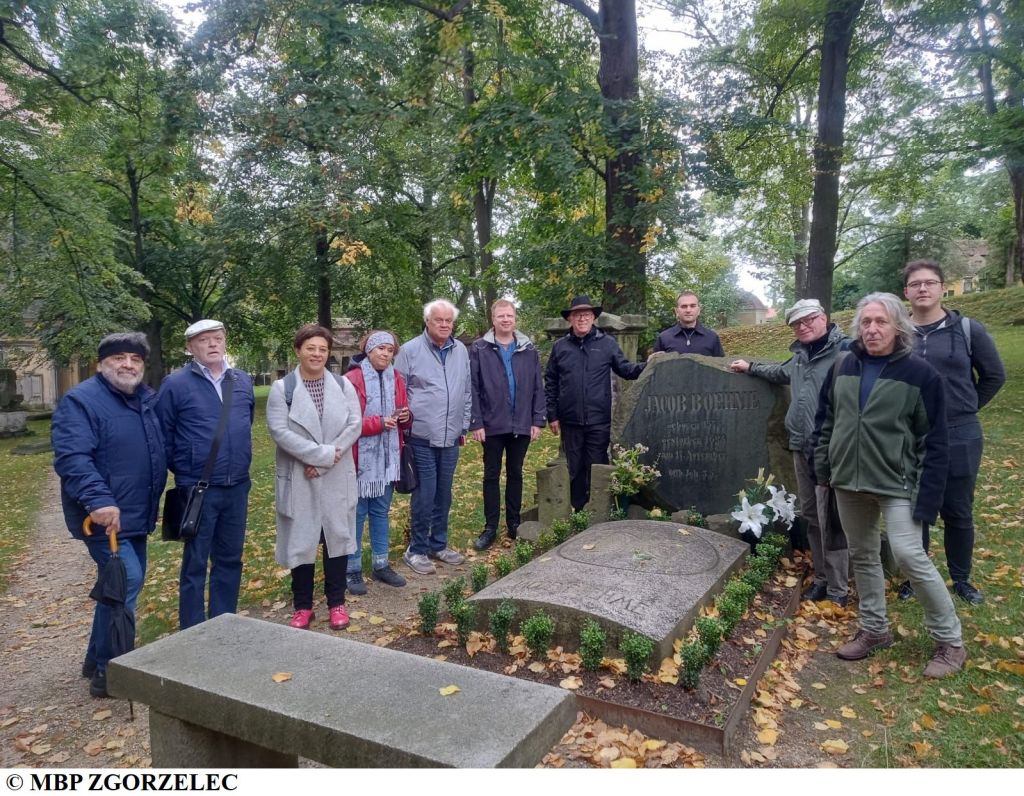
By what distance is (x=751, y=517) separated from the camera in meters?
5.54

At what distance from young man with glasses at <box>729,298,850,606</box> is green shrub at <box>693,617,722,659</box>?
1437 millimetres

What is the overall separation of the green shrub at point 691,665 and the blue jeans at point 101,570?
286cm

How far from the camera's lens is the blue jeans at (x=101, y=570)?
384 centimetres


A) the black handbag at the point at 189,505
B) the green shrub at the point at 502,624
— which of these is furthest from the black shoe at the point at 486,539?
the black handbag at the point at 189,505

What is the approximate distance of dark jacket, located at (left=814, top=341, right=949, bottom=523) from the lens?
3.76 m

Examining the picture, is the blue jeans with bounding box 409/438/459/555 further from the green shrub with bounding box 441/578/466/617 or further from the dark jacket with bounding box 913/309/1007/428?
the dark jacket with bounding box 913/309/1007/428

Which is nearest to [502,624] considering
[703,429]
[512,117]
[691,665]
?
[691,665]

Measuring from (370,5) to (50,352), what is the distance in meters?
15.8

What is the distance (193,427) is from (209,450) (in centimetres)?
16

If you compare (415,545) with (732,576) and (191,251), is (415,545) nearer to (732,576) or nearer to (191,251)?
(732,576)

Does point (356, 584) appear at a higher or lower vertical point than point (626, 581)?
lower

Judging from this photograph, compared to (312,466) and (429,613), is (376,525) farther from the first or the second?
(429,613)

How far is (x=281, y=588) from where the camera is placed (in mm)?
5824

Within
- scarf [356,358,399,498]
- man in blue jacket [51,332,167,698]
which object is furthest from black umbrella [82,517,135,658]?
scarf [356,358,399,498]
